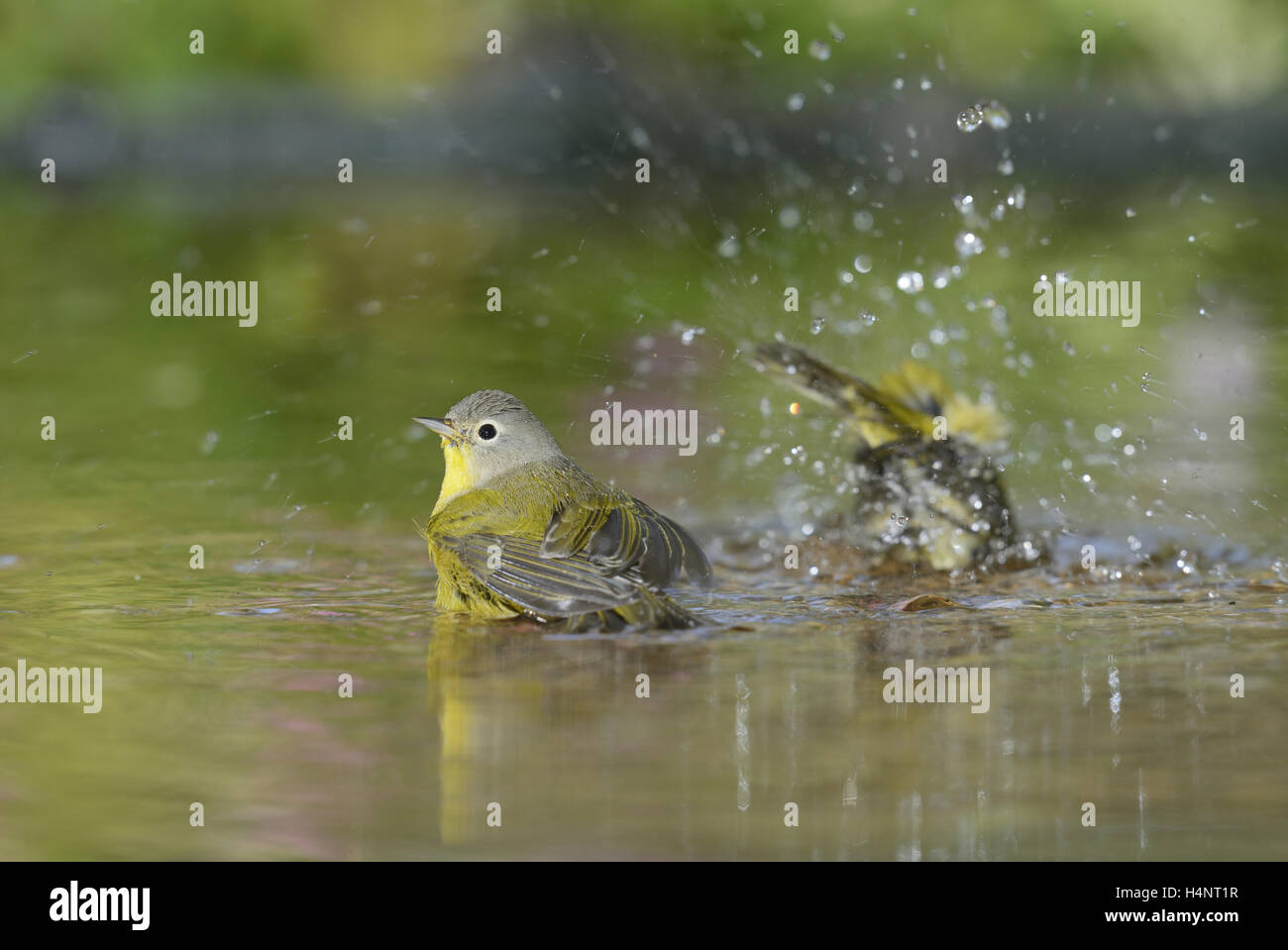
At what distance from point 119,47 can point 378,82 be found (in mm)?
2954

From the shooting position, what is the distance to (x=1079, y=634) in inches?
185

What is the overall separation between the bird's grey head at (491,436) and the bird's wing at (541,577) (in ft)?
1.47

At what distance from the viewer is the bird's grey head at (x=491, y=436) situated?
17.9 ft

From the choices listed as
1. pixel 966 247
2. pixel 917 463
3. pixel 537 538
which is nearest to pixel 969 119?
pixel 917 463

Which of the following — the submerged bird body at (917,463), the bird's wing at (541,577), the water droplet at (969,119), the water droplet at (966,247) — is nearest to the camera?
the bird's wing at (541,577)

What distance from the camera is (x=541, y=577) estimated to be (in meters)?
4.87

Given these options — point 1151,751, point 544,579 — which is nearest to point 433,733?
point 544,579

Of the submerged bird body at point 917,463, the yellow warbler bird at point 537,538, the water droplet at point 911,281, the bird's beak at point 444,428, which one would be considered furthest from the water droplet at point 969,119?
the water droplet at point 911,281

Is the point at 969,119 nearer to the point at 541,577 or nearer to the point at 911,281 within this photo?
the point at 541,577

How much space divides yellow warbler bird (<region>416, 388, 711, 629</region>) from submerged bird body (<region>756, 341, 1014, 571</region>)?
898mm

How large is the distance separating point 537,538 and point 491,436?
55cm

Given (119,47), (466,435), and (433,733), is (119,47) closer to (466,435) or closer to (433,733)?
(466,435)

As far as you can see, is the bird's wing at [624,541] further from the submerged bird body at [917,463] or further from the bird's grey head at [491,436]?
the submerged bird body at [917,463]

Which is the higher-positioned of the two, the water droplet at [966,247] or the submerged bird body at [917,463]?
the water droplet at [966,247]
